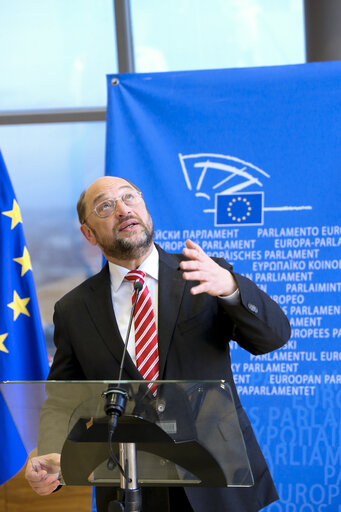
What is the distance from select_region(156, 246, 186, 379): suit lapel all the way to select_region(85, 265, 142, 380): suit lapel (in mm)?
115

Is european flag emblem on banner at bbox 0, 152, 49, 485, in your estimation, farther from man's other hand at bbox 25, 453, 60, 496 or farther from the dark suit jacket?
man's other hand at bbox 25, 453, 60, 496

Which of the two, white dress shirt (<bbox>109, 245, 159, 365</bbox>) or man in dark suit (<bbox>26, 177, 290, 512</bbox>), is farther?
white dress shirt (<bbox>109, 245, 159, 365</bbox>)

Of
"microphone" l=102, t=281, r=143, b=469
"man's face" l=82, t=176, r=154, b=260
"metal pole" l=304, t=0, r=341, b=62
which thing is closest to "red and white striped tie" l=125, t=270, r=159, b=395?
"man's face" l=82, t=176, r=154, b=260

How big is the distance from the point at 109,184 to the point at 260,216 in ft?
3.55

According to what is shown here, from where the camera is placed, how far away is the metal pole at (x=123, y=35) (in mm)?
4324

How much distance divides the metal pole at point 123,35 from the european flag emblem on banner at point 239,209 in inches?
64.0

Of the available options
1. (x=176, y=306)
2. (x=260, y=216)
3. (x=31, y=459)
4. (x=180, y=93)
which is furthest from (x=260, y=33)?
(x=31, y=459)

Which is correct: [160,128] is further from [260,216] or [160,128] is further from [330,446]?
[330,446]

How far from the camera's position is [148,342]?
2004 millimetres

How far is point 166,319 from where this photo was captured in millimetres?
2021

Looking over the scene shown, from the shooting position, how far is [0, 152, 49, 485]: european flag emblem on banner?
321cm

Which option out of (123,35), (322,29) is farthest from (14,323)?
(322,29)

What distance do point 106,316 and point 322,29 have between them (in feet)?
9.37

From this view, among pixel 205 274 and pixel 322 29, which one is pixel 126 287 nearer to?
pixel 205 274
